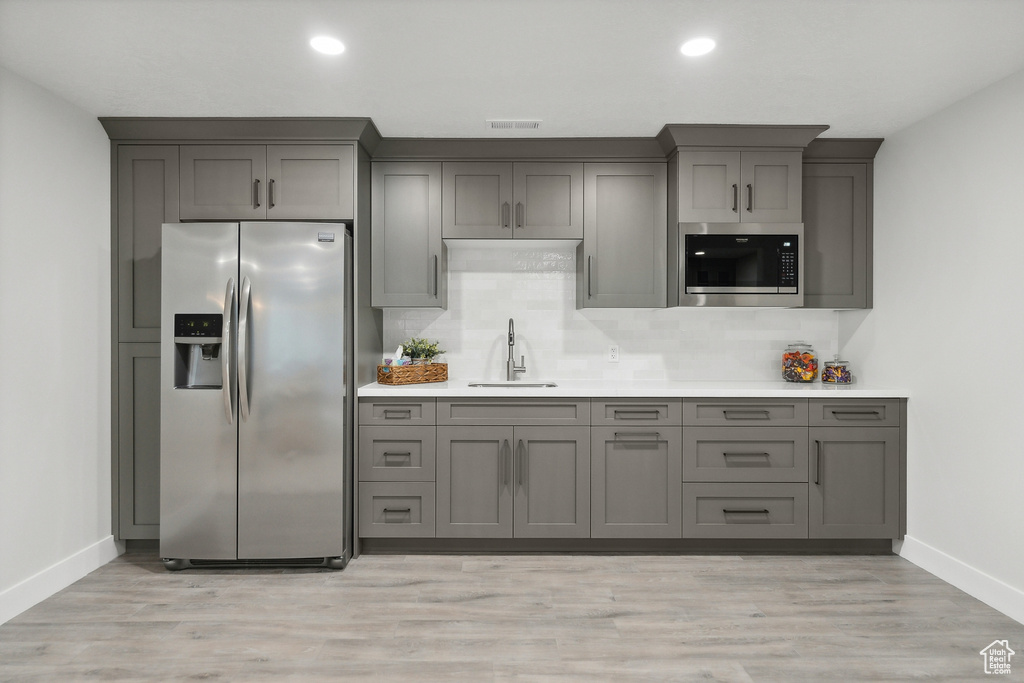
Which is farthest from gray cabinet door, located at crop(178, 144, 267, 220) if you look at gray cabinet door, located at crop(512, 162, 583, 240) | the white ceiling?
gray cabinet door, located at crop(512, 162, 583, 240)

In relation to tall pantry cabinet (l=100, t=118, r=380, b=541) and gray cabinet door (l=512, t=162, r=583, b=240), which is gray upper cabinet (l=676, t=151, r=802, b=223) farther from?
tall pantry cabinet (l=100, t=118, r=380, b=541)

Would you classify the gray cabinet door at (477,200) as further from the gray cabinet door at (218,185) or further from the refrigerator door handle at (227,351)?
the refrigerator door handle at (227,351)

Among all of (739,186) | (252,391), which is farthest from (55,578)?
(739,186)

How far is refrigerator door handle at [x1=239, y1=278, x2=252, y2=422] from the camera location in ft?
9.50

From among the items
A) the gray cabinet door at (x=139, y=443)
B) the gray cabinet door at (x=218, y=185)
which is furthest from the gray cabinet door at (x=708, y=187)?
the gray cabinet door at (x=139, y=443)

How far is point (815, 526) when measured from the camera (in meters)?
3.20

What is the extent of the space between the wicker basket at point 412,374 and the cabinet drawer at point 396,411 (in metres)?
0.20

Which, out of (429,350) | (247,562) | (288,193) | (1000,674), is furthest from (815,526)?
(288,193)

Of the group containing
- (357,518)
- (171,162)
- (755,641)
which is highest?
(171,162)

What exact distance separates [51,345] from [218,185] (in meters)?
1.13

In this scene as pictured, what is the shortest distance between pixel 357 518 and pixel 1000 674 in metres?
2.82

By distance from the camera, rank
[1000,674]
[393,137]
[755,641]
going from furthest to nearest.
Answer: [393,137], [755,641], [1000,674]

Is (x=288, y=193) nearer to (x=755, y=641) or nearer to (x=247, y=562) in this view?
(x=247, y=562)

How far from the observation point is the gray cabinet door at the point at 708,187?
3.32 m
